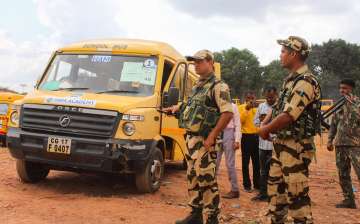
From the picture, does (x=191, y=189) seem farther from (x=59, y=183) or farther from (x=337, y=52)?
(x=337, y=52)

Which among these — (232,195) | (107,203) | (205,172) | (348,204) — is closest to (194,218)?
(205,172)

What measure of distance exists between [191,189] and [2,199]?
2818 millimetres

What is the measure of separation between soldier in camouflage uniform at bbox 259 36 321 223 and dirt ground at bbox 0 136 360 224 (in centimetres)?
168

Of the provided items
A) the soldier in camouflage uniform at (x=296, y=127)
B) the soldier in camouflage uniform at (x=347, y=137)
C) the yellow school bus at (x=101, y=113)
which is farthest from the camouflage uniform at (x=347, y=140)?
the soldier in camouflage uniform at (x=296, y=127)

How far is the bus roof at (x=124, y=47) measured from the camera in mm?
7145

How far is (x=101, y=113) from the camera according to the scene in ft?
20.3

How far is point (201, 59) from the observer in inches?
191

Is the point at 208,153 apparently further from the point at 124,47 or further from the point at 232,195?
the point at 124,47

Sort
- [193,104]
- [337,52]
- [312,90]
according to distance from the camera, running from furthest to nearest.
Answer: [337,52] < [193,104] < [312,90]

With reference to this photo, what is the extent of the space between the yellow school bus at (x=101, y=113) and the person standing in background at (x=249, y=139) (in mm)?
1244

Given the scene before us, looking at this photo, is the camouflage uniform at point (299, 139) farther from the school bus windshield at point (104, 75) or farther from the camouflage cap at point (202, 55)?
the school bus windshield at point (104, 75)

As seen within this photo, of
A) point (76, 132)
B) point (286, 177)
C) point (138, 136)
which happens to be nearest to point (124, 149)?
point (138, 136)

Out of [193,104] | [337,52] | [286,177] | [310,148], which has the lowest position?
[286,177]

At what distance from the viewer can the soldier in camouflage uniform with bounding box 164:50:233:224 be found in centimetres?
471
